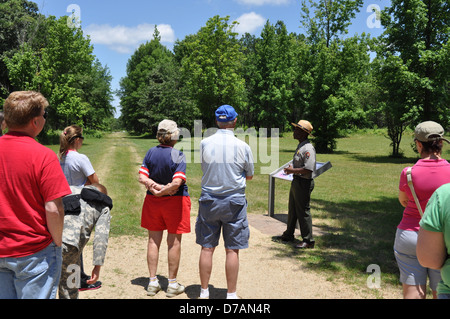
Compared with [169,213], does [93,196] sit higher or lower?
higher

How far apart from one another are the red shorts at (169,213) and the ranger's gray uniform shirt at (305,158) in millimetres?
2339

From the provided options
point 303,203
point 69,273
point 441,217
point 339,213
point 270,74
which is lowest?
point 339,213

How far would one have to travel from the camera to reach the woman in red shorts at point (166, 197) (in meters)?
4.21

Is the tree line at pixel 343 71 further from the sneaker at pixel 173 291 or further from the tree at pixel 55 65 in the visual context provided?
the sneaker at pixel 173 291

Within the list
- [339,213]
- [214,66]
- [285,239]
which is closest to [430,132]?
[285,239]

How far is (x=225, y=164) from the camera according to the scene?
4.01 meters

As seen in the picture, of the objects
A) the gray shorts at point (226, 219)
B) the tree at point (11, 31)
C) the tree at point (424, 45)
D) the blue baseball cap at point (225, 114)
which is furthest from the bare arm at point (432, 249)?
the tree at point (11, 31)

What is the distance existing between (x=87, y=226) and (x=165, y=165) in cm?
103

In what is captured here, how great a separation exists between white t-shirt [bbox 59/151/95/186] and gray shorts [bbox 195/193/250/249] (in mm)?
1289

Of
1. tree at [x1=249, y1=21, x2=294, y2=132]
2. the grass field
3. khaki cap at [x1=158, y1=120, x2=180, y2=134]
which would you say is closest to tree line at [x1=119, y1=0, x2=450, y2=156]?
the grass field

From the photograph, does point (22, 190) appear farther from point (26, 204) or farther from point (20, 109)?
point (20, 109)

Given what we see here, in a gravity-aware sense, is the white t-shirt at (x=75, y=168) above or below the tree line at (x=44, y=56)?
below

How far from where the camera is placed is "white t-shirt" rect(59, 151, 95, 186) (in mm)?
3990

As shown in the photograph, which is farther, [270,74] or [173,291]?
[270,74]
